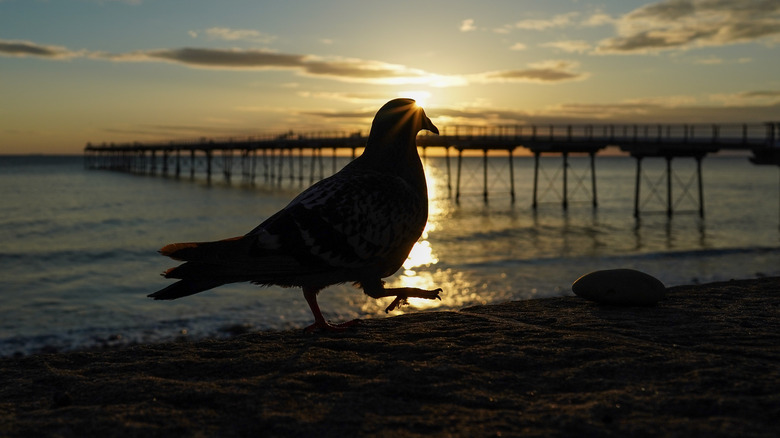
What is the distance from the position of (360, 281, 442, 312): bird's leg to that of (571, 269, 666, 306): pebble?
9.76 ft

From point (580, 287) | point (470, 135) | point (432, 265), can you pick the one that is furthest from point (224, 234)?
point (580, 287)

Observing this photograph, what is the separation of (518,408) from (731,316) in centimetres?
366

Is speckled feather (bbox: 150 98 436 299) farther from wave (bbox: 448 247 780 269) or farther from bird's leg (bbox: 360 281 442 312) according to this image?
wave (bbox: 448 247 780 269)

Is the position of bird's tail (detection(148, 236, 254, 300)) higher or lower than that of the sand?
higher

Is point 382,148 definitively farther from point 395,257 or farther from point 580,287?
point 580,287

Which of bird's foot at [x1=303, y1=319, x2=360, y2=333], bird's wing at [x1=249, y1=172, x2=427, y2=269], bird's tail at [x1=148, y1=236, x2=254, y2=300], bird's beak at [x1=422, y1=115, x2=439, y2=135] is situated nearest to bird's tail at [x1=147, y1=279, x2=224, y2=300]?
bird's tail at [x1=148, y1=236, x2=254, y2=300]

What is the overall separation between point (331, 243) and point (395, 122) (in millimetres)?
1358

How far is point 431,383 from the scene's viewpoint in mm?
3975

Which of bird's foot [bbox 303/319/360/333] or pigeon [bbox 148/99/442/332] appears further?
bird's foot [bbox 303/319/360/333]

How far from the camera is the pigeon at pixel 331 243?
446cm

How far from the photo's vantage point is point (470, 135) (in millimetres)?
47844

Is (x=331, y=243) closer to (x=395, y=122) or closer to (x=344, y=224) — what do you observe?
(x=344, y=224)

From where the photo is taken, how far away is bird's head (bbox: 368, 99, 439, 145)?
543 cm

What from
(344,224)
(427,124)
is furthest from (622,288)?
(344,224)
